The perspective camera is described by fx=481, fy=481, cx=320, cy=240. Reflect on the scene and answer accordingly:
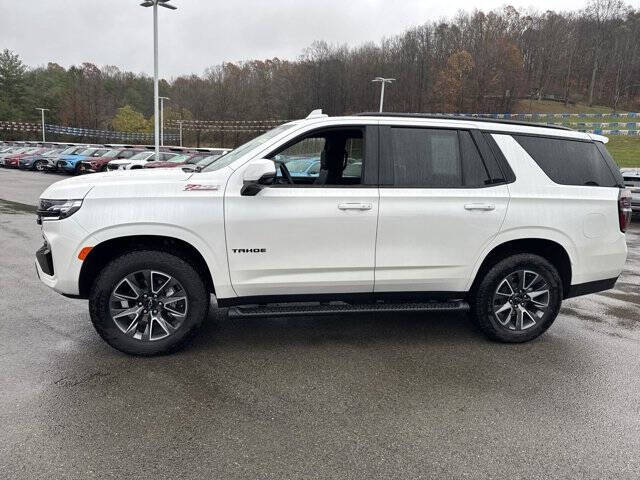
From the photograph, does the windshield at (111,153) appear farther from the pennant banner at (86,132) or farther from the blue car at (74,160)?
the pennant banner at (86,132)

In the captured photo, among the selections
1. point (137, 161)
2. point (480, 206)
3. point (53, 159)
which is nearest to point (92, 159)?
point (53, 159)

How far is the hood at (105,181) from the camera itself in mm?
3682

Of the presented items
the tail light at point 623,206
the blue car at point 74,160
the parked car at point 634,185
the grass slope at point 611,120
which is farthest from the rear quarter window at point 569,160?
the grass slope at point 611,120

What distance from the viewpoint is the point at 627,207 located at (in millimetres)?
4480

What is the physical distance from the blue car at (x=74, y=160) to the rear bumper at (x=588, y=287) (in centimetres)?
2866

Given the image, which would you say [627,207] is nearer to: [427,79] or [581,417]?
[581,417]

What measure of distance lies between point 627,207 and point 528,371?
6.23 feet

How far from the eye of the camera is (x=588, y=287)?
450cm

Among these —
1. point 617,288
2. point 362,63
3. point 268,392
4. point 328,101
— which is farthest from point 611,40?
point 268,392

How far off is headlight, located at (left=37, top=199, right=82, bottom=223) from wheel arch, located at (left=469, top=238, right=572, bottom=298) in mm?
3343

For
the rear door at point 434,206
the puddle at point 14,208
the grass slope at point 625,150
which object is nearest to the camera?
the rear door at point 434,206

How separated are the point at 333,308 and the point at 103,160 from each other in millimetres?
27272

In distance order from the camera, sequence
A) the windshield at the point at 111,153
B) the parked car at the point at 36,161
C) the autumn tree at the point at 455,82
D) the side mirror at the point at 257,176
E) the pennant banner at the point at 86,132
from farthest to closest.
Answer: the pennant banner at the point at 86,132 → the autumn tree at the point at 455,82 → the parked car at the point at 36,161 → the windshield at the point at 111,153 → the side mirror at the point at 257,176

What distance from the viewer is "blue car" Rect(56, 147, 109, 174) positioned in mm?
28000
